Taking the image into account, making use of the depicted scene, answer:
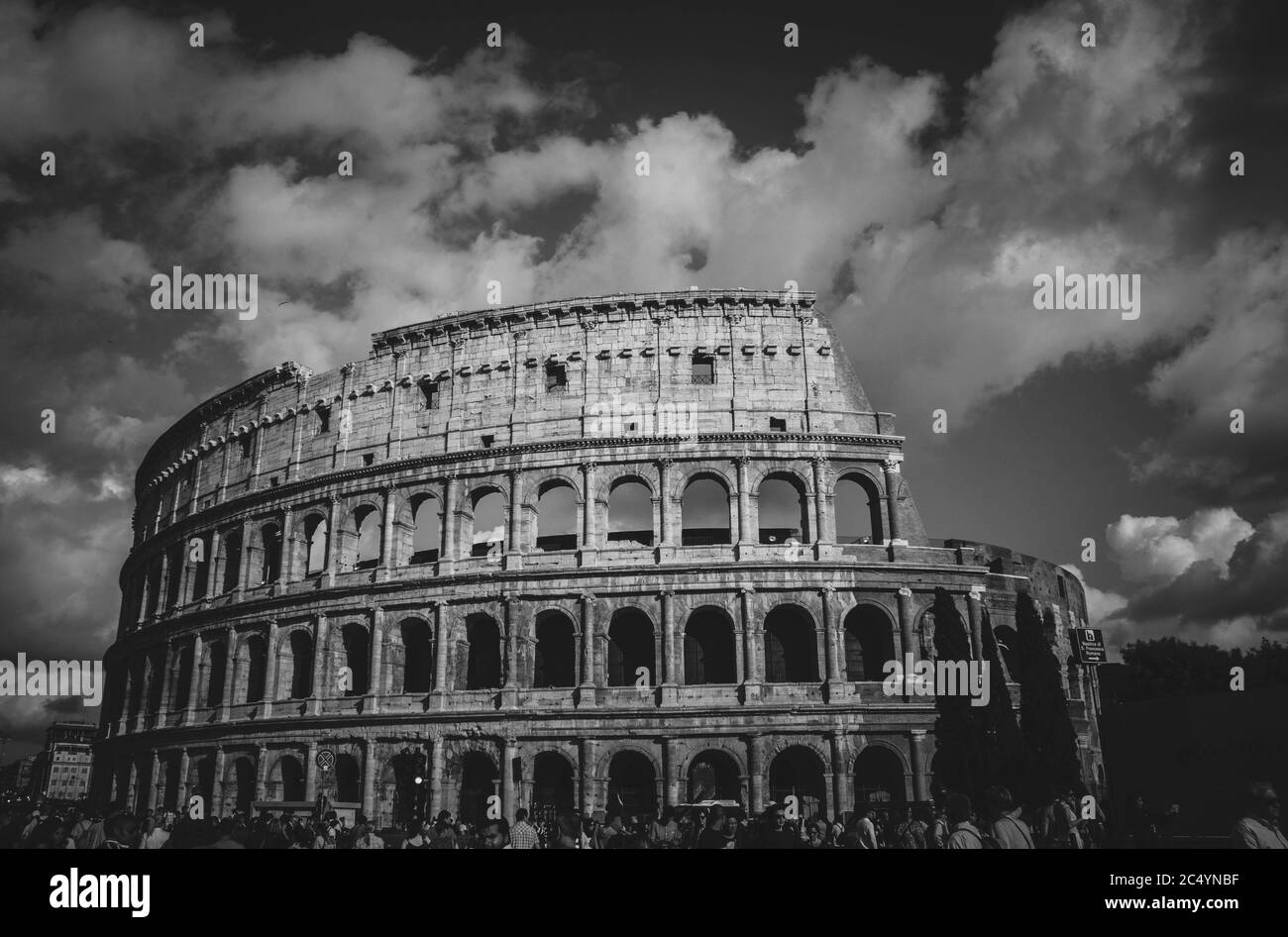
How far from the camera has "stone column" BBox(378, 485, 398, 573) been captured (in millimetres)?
29984

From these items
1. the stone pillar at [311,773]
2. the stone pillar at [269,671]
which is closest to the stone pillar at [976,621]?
the stone pillar at [311,773]

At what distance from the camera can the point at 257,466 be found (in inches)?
1371

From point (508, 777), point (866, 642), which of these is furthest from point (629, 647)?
point (866, 642)

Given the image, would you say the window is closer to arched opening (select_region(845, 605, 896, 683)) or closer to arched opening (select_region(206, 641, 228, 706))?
arched opening (select_region(845, 605, 896, 683))

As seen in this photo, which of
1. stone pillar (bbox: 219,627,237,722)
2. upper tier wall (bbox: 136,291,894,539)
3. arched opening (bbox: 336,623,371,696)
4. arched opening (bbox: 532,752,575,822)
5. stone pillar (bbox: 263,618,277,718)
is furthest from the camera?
stone pillar (bbox: 219,627,237,722)

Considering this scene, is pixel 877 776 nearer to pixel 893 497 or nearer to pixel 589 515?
pixel 893 497

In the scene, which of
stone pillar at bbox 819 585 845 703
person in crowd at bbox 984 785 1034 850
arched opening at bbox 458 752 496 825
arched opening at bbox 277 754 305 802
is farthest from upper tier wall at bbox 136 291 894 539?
person in crowd at bbox 984 785 1034 850

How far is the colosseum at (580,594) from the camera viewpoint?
86.2 feet

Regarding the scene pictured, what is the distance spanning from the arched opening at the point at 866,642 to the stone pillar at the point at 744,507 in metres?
3.93

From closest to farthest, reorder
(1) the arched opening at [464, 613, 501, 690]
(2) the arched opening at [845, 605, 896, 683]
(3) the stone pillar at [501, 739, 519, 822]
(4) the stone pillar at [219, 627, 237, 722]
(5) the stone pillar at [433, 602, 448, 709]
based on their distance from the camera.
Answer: (3) the stone pillar at [501, 739, 519, 822]
(2) the arched opening at [845, 605, 896, 683]
(5) the stone pillar at [433, 602, 448, 709]
(1) the arched opening at [464, 613, 501, 690]
(4) the stone pillar at [219, 627, 237, 722]

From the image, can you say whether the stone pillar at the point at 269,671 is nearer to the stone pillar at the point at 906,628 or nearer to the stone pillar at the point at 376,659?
the stone pillar at the point at 376,659

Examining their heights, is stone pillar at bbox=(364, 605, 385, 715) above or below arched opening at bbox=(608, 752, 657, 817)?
above

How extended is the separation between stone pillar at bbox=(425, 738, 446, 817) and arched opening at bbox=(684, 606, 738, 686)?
25.5 feet
